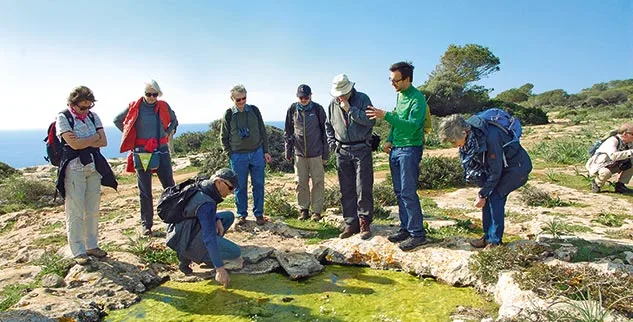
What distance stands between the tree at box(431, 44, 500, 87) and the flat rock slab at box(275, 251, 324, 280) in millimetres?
31648

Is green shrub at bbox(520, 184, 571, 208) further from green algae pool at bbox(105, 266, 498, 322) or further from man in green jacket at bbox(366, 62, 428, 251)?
green algae pool at bbox(105, 266, 498, 322)

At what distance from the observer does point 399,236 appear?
5.08m

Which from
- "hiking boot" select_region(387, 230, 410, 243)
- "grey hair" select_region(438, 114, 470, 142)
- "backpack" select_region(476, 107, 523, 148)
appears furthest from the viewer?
"hiking boot" select_region(387, 230, 410, 243)

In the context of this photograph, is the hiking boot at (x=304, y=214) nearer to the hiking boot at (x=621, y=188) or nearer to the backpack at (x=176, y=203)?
the backpack at (x=176, y=203)

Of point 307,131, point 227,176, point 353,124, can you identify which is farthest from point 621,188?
point 227,176

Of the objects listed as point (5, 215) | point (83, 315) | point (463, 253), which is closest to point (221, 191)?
point (83, 315)

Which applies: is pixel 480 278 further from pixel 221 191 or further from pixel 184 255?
pixel 184 255

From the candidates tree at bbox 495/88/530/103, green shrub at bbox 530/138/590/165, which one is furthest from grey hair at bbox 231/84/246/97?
tree at bbox 495/88/530/103

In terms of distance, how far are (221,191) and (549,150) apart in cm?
1030

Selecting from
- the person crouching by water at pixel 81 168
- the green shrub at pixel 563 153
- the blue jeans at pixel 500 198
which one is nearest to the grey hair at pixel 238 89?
the person crouching by water at pixel 81 168

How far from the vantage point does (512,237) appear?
5.39 metres

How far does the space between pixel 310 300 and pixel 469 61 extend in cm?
3461

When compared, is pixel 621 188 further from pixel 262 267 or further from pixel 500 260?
pixel 262 267

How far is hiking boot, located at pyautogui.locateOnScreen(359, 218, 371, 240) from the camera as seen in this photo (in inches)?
207
